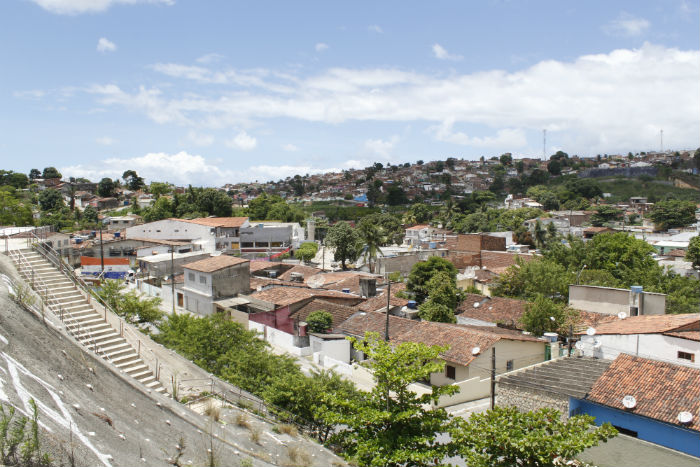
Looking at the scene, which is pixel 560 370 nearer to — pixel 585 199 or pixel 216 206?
pixel 216 206

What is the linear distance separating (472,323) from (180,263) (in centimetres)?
2388

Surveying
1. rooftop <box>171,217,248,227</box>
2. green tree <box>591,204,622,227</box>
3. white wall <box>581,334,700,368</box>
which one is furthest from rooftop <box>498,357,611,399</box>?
green tree <box>591,204,622,227</box>

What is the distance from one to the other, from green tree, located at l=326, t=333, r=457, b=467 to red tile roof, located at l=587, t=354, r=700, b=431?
7.89 m

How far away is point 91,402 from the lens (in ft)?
32.0

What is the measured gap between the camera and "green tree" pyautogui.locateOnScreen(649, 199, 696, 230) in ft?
282

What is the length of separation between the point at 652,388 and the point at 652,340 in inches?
185

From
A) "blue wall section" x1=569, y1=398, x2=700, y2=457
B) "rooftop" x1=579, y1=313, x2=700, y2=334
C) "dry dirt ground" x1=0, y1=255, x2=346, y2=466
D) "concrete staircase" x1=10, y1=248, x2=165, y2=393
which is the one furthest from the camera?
"rooftop" x1=579, y1=313, x2=700, y2=334

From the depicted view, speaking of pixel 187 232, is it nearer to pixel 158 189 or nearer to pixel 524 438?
pixel 158 189

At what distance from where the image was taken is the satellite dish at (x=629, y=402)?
1493 cm

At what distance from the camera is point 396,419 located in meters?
9.80

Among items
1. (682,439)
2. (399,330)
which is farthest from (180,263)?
(682,439)

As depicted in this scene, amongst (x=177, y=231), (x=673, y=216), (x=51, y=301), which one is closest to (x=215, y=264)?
(x=51, y=301)

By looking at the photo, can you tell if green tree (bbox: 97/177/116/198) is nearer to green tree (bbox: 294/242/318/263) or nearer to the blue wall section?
green tree (bbox: 294/242/318/263)

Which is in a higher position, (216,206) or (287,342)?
(216,206)
